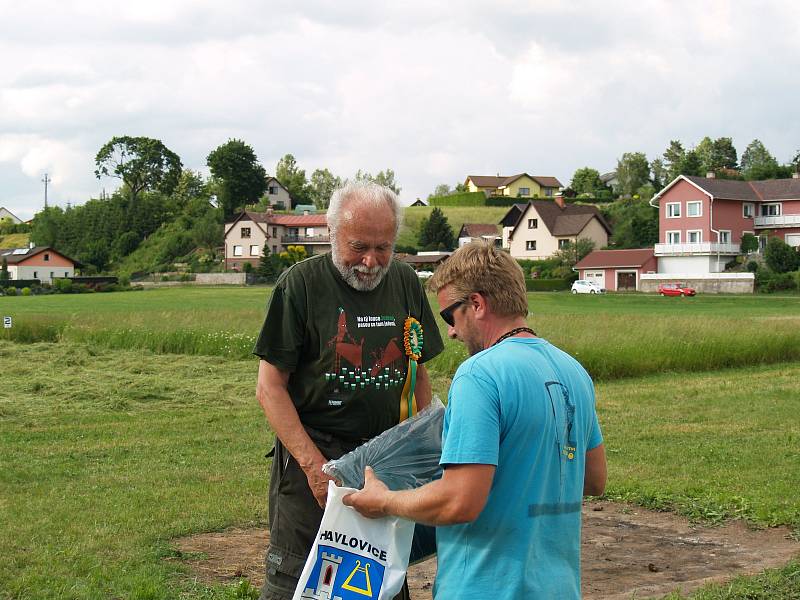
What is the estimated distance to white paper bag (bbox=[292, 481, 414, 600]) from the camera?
3090 mm

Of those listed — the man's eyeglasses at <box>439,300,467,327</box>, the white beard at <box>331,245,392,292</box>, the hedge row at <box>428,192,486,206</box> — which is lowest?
the man's eyeglasses at <box>439,300,467,327</box>

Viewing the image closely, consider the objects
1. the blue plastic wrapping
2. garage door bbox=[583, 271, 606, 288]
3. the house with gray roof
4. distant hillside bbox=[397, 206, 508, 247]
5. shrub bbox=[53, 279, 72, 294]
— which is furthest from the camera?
distant hillside bbox=[397, 206, 508, 247]

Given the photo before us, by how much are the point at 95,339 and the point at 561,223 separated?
67.6 meters

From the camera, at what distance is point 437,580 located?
2873 millimetres

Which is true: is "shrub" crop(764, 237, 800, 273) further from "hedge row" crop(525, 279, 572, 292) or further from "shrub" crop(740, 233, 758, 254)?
"hedge row" crop(525, 279, 572, 292)

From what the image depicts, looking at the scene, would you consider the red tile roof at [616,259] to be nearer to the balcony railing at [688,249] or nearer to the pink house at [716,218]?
the balcony railing at [688,249]

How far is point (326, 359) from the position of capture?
388cm

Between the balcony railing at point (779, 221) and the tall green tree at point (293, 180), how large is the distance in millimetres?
72382

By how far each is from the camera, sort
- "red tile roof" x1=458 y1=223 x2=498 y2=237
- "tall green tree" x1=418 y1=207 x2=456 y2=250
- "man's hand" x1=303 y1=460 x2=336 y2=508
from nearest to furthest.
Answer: "man's hand" x1=303 y1=460 x2=336 y2=508
"tall green tree" x1=418 y1=207 x2=456 y2=250
"red tile roof" x1=458 y1=223 x2=498 y2=237

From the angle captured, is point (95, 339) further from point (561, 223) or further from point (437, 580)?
point (561, 223)

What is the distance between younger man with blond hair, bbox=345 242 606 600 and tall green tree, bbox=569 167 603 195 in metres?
120

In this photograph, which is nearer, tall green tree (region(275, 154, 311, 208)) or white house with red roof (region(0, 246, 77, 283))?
white house with red roof (region(0, 246, 77, 283))

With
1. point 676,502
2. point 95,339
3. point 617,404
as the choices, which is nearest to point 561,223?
point 95,339

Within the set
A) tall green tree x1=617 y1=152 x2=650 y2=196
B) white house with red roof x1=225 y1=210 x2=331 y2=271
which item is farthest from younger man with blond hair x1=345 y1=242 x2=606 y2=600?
tall green tree x1=617 y1=152 x2=650 y2=196
